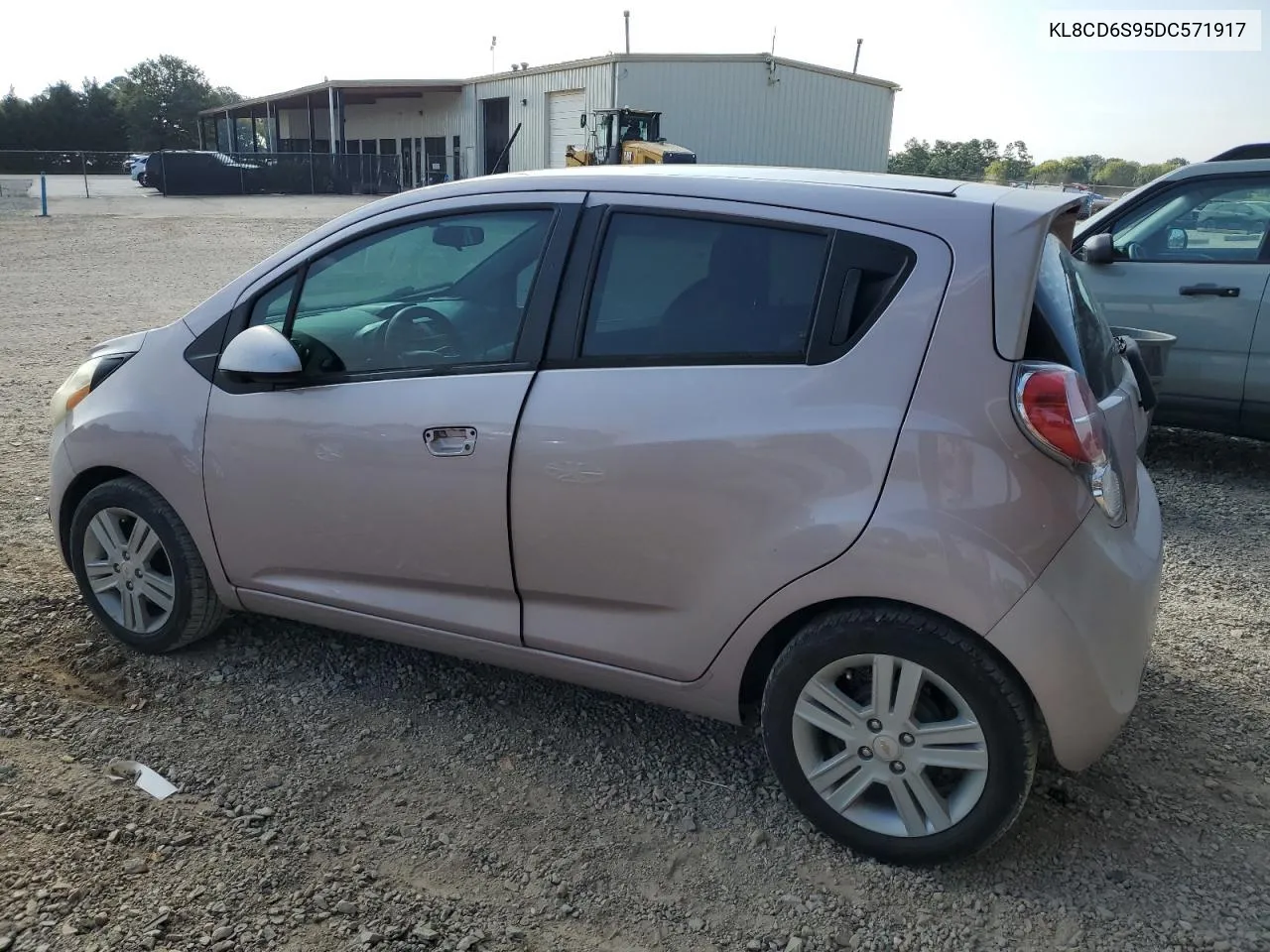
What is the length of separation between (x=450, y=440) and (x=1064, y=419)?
1.62 metres

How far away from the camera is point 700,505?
2713 millimetres

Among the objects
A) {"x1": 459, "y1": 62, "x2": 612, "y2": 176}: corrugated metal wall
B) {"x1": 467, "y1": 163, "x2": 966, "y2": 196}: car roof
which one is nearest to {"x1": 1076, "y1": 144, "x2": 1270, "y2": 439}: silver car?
{"x1": 467, "y1": 163, "x2": 966, "y2": 196}: car roof

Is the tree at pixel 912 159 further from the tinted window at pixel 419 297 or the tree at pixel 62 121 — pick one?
the tree at pixel 62 121

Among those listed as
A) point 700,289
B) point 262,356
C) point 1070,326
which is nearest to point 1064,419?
point 1070,326

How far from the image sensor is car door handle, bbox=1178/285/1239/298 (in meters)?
5.91

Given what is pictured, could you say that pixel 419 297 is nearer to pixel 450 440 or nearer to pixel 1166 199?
pixel 450 440

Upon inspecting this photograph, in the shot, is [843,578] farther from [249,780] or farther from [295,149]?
[295,149]

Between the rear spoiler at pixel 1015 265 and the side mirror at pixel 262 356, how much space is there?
79.9 inches

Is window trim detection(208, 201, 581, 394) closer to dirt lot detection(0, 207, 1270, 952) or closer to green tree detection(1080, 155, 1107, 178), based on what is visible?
dirt lot detection(0, 207, 1270, 952)

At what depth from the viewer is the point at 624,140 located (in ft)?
96.2

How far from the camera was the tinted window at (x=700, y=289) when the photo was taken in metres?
2.71

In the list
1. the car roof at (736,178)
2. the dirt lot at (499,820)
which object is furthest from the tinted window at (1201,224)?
the car roof at (736,178)

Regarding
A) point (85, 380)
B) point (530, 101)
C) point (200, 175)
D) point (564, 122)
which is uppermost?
point (530, 101)

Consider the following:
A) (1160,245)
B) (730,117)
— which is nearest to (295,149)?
(730,117)
